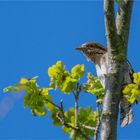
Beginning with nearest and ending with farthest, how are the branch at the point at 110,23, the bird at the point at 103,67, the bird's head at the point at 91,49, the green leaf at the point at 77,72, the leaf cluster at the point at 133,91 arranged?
the branch at the point at 110,23 < the leaf cluster at the point at 133,91 < the green leaf at the point at 77,72 < the bird at the point at 103,67 < the bird's head at the point at 91,49

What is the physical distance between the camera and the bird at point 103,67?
3.90 metres

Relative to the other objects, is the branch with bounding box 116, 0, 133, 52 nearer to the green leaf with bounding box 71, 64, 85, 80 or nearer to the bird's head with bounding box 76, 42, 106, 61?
the green leaf with bounding box 71, 64, 85, 80

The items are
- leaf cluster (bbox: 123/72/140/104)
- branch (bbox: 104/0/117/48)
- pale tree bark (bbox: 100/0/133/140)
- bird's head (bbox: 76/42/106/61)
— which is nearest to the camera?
pale tree bark (bbox: 100/0/133/140)

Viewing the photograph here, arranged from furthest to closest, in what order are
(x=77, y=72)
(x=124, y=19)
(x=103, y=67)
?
(x=103, y=67)
(x=77, y=72)
(x=124, y=19)

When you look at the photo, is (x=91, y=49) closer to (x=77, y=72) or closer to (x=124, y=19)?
(x=77, y=72)

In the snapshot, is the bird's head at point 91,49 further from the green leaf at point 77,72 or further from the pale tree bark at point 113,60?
the pale tree bark at point 113,60

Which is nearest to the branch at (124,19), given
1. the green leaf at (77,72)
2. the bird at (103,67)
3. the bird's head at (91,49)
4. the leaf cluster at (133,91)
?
the bird at (103,67)

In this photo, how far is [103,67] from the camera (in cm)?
436

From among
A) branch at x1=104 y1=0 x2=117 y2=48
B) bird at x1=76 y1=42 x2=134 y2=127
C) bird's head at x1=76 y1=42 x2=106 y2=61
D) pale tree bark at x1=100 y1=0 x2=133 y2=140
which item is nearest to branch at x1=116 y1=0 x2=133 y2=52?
pale tree bark at x1=100 y1=0 x2=133 y2=140

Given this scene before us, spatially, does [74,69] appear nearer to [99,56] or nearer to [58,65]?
[58,65]

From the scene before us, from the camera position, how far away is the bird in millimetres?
3898

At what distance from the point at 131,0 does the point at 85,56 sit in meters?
1.38

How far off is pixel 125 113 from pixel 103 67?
22.4 inches

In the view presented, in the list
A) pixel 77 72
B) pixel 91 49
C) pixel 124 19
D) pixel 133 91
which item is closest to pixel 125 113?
pixel 133 91
